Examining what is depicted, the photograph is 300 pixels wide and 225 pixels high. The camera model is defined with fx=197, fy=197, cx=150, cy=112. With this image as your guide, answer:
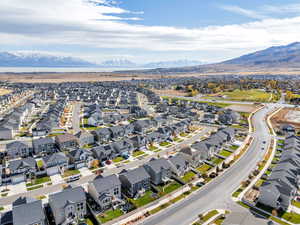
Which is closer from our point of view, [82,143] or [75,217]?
[75,217]

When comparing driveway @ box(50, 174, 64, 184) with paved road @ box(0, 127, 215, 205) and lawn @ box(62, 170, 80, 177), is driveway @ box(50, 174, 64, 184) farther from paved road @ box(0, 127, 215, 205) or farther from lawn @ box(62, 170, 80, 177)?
paved road @ box(0, 127, 215, 205)

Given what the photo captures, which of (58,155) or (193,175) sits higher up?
(58,155)

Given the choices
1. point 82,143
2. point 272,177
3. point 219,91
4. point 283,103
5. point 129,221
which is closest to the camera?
point 129,221

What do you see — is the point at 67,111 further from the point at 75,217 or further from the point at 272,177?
the point at 272,177

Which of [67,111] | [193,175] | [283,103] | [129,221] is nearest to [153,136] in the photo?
[193,175]

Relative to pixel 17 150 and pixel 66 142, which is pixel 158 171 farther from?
pixel 17 150

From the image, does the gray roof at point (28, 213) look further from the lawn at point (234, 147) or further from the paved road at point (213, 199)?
the lawn at point (234, 147)

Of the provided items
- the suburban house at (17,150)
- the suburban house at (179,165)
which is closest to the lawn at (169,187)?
the suburban house at (179,165)
